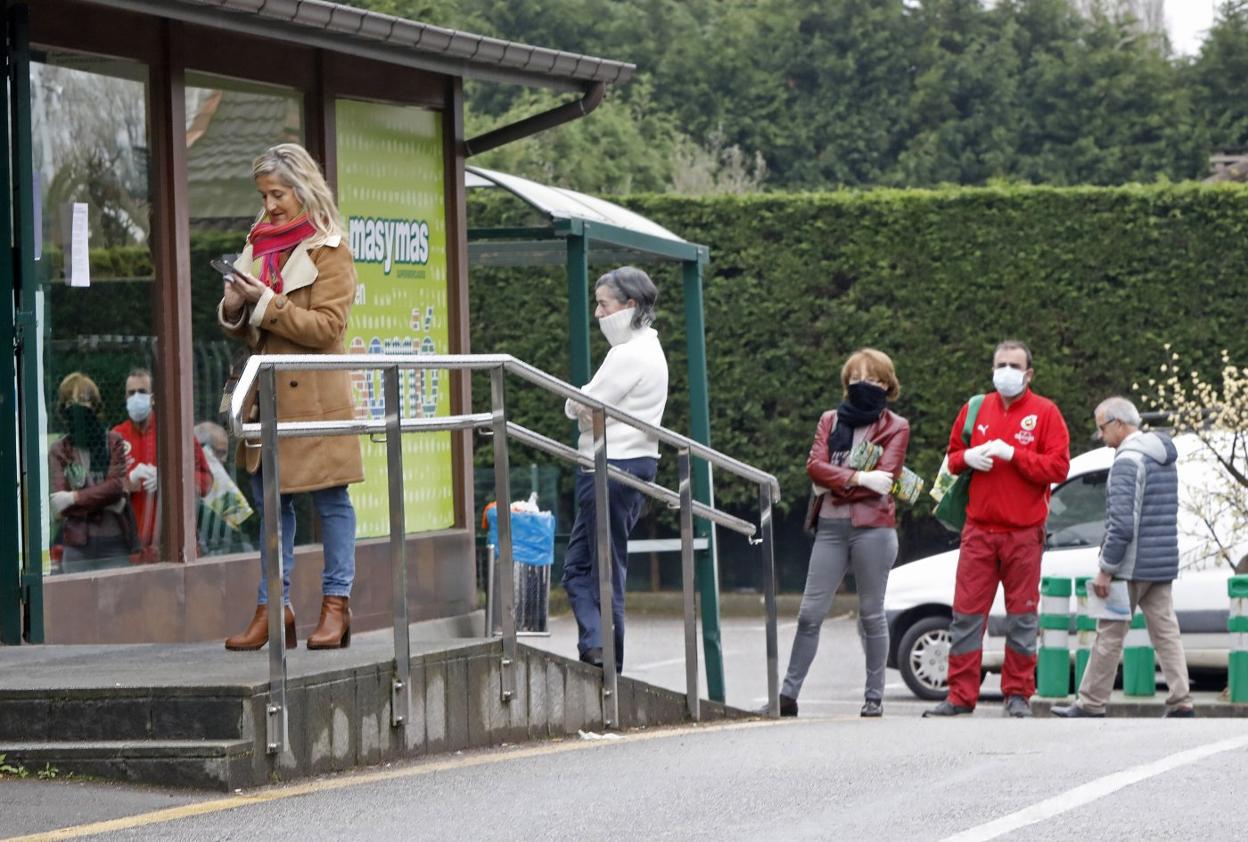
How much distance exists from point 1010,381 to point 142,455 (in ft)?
14.7

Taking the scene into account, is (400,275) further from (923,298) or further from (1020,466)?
(923,298)

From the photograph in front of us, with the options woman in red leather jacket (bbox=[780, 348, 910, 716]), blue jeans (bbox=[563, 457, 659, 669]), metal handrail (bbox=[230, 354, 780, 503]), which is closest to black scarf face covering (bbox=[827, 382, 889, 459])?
woman in red leather jacket (bbox=[780, 348, 910, 716])

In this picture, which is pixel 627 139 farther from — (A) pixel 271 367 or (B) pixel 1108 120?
(A) pixel 271 367

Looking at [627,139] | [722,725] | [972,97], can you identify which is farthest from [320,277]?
[972,97]

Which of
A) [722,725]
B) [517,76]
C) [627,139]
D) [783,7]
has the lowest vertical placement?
[722,725]

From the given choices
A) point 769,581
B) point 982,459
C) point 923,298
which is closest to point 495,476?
point 769,581

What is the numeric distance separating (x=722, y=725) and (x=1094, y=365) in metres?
12.5

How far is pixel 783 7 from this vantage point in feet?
143

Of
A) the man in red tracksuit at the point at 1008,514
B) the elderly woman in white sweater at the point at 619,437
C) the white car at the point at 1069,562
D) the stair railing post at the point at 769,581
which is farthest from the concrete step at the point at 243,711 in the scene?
the white car at the point at 1069,562

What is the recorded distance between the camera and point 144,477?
29.6 ft

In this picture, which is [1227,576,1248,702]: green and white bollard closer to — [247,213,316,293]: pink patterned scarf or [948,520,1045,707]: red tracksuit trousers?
[948,520,1045,707]: red tracksuit trousers

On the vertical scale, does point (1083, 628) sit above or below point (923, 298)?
below

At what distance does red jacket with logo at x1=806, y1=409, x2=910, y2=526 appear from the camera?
34.4 ft

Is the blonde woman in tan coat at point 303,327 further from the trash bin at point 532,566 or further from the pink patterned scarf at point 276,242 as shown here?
the trash bin at point 532,566
